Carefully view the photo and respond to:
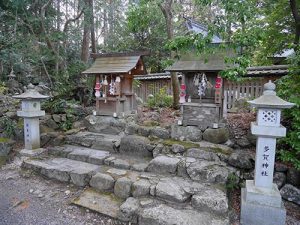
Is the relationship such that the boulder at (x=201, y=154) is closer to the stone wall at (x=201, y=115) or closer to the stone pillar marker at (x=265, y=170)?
the stone wall at (x=201, y=115)

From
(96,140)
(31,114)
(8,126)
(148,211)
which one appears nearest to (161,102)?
(96,140)

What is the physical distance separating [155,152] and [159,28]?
11.2 metres

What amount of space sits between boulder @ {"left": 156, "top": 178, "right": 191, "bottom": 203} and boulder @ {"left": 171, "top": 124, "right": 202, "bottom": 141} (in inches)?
74.7

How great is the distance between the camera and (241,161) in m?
5.22

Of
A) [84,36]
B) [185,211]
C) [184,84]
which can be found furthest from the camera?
[84,36]

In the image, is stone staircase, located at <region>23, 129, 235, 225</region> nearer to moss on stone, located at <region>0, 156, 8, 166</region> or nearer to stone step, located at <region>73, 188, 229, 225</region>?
stone step, located at <region>73, 188, 229, 225</region>

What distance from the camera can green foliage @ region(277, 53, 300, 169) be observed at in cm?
441

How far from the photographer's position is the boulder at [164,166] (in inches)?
202

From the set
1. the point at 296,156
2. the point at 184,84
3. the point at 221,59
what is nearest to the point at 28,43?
the point at 184,84

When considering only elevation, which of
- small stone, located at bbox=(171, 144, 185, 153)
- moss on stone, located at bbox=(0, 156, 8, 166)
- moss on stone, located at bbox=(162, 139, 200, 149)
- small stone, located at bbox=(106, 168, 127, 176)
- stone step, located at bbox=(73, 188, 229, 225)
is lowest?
stone step, located at bbox=(73, 188, 229, 225)

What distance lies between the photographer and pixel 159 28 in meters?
15.0

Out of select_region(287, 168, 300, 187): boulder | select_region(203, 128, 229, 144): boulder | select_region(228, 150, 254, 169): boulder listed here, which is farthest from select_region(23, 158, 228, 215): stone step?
select_region(287, 168, 300, 187): boulder

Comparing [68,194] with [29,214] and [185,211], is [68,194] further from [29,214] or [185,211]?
[185,211]

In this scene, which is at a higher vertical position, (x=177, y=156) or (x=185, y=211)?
(x=177, y=156)
